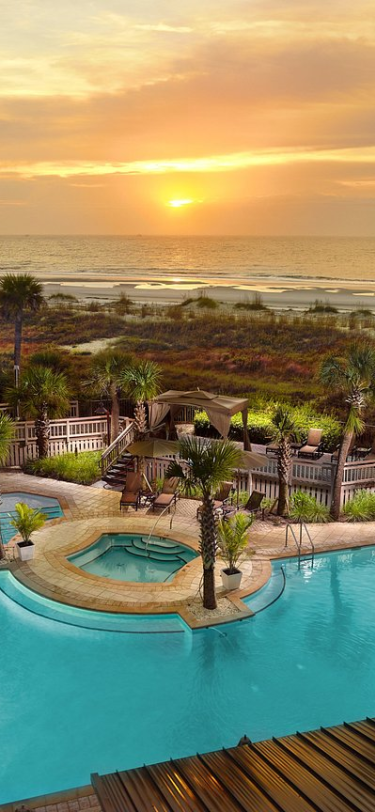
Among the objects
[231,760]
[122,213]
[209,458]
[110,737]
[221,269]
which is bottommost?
[110,737]

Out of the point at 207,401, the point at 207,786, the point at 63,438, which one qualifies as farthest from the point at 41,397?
the point at 207,786

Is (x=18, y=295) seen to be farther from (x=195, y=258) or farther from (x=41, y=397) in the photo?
(x=195, y=258)

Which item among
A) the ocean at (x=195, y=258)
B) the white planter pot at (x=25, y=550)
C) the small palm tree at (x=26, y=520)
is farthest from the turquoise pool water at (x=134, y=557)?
the ocean at (x=195, y=258)

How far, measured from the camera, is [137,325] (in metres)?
40.7

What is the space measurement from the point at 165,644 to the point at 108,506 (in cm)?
623

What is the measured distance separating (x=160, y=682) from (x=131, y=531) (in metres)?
5.27

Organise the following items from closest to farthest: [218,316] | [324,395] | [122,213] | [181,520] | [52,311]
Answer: [181,520]
[324,395]
[218,316]
[52,311]
[122,213]

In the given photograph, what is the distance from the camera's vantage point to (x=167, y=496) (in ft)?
50.1

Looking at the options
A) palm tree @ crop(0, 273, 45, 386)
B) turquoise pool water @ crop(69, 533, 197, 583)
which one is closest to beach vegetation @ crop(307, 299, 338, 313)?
palm tree @ crop(0, 273, 45, 386)

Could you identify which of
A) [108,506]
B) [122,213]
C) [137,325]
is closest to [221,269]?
[122,213]

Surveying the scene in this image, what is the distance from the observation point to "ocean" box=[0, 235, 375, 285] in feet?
157

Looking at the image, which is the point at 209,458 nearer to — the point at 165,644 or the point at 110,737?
the point at 165,644

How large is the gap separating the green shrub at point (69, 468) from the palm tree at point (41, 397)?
18.0 inches

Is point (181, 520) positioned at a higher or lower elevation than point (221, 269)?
lower
